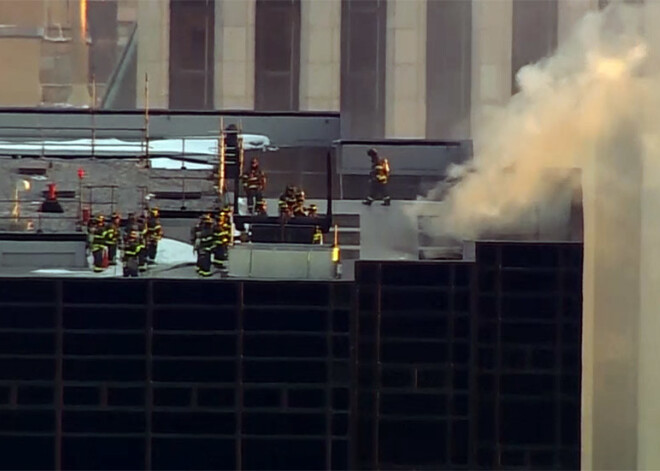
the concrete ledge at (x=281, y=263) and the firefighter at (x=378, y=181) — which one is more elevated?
the firefighter at (x=378, y=181)

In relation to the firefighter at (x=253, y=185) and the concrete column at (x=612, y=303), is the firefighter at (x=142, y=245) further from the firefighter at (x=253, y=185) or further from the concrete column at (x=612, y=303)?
the concrete column at (x=612, y=303)

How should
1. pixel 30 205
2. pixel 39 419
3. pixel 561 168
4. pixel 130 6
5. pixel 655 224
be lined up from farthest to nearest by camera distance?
pixel 130 6, pixel 30 205, pixel 561 168, pixel 655 224, pixel 39 419

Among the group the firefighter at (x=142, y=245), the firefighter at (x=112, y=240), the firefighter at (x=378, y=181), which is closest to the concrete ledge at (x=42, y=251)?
the firefighter at (x=112, y=240)

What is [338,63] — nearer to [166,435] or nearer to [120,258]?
[120,258]

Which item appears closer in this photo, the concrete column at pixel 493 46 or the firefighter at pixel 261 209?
the firefighter at pixel 261 209

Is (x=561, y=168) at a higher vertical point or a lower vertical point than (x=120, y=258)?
higher

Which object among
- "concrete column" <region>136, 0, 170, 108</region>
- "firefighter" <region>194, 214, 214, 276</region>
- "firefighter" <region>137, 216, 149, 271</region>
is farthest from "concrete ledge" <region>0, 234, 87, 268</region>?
"concrete column" <region>136, 0, 170, 108</region>

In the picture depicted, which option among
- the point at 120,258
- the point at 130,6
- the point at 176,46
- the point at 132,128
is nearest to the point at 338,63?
the point at 176,46

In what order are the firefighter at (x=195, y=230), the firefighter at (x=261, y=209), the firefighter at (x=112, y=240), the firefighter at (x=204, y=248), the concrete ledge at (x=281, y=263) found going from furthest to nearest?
the firefighter at (x=261, y=209) → the firefighter at (x=195, y=230) → the firefighter at (x=112, y=240) → the firefighter at (x=204, y=248) → the concrete ledge at (x=281, y=263)

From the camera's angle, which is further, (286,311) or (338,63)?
(338,63)
